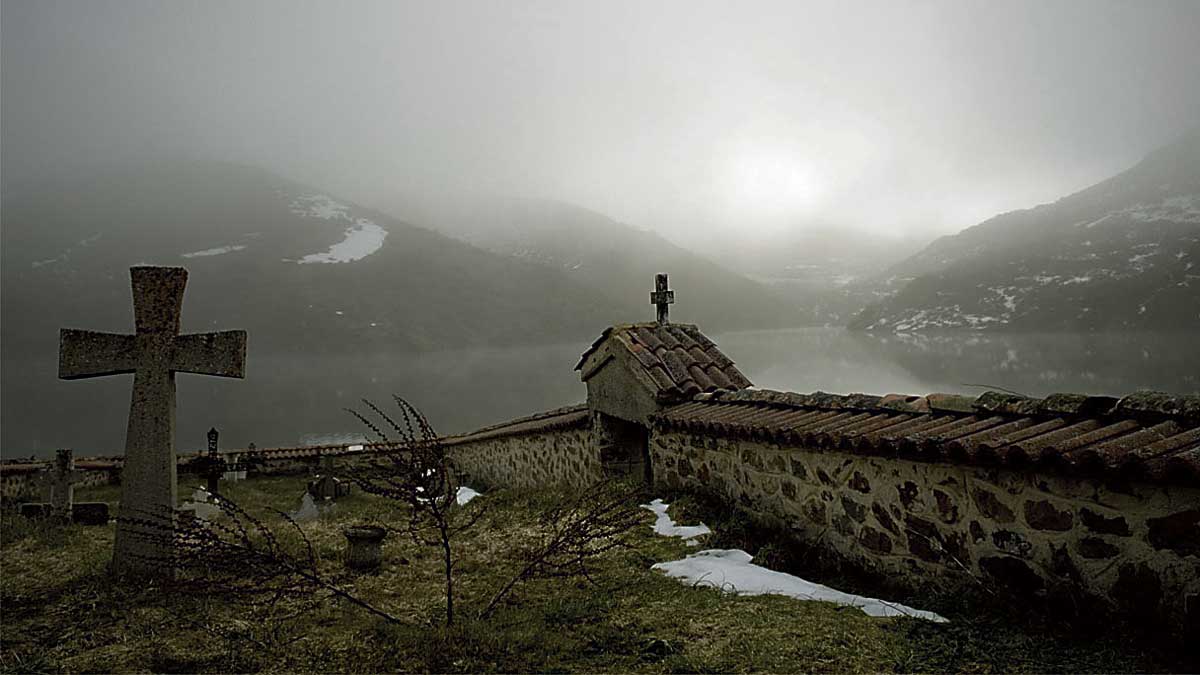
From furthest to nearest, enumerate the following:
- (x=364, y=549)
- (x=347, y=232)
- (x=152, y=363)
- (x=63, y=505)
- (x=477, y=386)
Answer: (x=347, y=232) → (x=477, y=386) → (x=63, y=505) → (x=152, y=363) → (x=364, y=549)

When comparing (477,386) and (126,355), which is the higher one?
(477,386)

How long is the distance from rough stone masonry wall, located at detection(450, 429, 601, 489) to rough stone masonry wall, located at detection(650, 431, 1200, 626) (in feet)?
12.8

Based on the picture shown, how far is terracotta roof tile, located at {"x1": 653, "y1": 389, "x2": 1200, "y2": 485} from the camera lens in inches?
97.3

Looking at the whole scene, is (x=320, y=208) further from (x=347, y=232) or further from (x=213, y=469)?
(x=213, y=469)

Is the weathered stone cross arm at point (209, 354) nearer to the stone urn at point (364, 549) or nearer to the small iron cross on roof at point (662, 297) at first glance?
the stone urn at point (364, 549)

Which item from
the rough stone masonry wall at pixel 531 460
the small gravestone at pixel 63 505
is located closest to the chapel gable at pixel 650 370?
the rough stone masonry wall at pixel 531 460

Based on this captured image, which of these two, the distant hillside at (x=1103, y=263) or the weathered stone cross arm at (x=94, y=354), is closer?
the weathered stone cross arm at (x=94, y=354)

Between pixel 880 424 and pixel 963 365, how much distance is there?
43.5 metres

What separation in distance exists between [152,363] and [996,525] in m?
6.22

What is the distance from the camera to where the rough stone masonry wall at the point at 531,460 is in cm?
862

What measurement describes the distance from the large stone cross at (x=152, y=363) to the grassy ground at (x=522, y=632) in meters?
0.79

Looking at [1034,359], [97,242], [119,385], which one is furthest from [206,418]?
[97,242]

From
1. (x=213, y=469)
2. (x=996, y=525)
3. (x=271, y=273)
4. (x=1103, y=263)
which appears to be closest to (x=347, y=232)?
(x=271, y=273)

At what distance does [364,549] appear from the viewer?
16.9 feet
